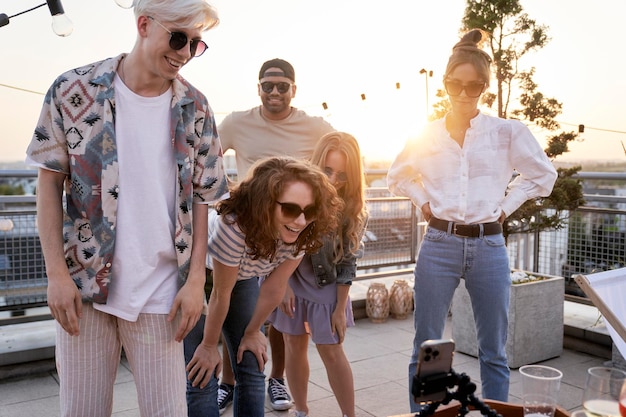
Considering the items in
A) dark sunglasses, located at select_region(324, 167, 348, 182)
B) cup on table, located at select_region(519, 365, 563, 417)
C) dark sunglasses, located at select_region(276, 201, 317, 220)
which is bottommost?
cup on table, located at select_region(519, 365, 563, 417)

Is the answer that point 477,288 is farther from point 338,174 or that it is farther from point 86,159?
point 86,159

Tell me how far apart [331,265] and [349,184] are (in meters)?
0.40

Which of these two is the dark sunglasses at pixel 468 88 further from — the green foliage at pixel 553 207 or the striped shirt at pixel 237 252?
the green foliage at pixel 553 207

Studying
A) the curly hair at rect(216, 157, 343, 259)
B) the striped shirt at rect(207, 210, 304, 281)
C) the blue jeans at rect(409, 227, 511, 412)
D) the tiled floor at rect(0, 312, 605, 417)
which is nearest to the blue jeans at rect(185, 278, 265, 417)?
the striped shirt at rect(207, 210, 304, 281)

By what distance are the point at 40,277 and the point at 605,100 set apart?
5.68 m

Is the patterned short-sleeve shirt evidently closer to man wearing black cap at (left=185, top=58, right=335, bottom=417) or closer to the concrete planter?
man wearing black cap at (left=185, top=58, right=335, bottom=417)

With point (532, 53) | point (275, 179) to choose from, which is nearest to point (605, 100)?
point (532, 53)

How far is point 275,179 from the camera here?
7.34 feet

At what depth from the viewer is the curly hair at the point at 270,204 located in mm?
2229

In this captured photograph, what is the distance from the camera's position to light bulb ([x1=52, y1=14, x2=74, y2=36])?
3.72 m

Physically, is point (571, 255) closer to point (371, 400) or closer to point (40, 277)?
point (371, 400)

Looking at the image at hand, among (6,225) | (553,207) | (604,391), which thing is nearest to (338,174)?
(604,391)

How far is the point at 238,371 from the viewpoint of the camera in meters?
2.43

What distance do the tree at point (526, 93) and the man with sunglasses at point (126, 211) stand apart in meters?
3.48
